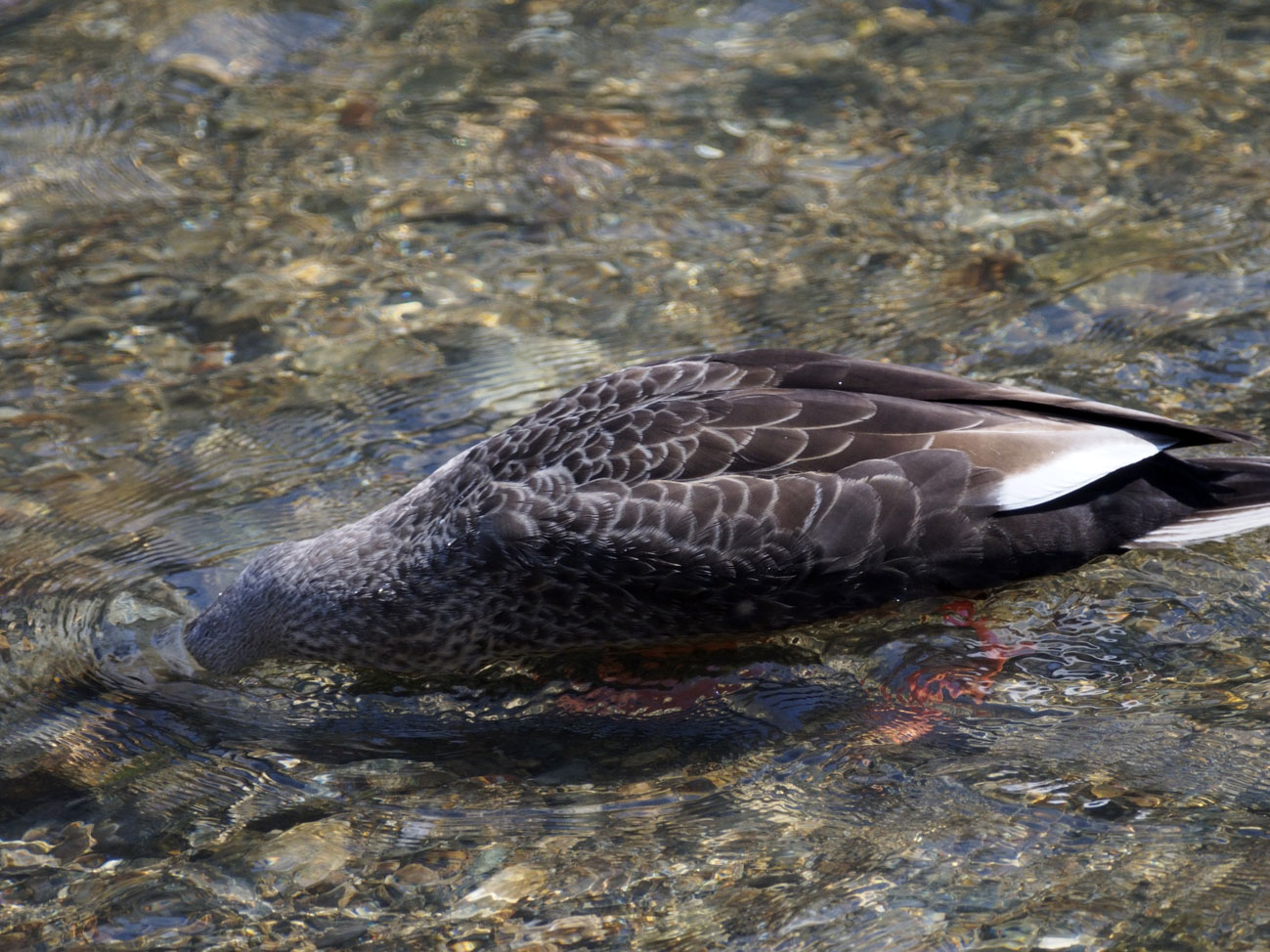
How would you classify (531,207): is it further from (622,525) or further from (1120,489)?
(1120,489)

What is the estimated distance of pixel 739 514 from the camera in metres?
4.82

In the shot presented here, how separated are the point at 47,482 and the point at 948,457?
3998mm

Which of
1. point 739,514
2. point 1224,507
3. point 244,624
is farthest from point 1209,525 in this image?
point 244,624

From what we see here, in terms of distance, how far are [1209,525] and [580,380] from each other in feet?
9.87

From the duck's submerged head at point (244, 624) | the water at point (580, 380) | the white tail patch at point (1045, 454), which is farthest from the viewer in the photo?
the duck's submerged head at point (244, 624)

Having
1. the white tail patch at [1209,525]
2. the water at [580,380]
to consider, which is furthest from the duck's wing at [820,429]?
the water at [580,380]

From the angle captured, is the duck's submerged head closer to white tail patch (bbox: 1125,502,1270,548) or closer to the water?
the water

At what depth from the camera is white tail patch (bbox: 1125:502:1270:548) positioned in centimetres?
484

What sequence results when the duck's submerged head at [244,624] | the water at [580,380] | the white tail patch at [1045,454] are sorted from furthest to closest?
the duck's submerged head at [244,624]
the white tail patch at [1045,454]
the water at [580,380]

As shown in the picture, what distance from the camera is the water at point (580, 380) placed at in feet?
13.6

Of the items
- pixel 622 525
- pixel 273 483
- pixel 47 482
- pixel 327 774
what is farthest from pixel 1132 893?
pixel 47 482

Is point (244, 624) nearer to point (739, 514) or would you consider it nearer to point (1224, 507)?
point (739, 514)

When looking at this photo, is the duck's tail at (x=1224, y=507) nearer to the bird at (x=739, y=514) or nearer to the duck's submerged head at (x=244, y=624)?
the bird at (x=739, y=514)

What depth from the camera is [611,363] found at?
6.82 meters
